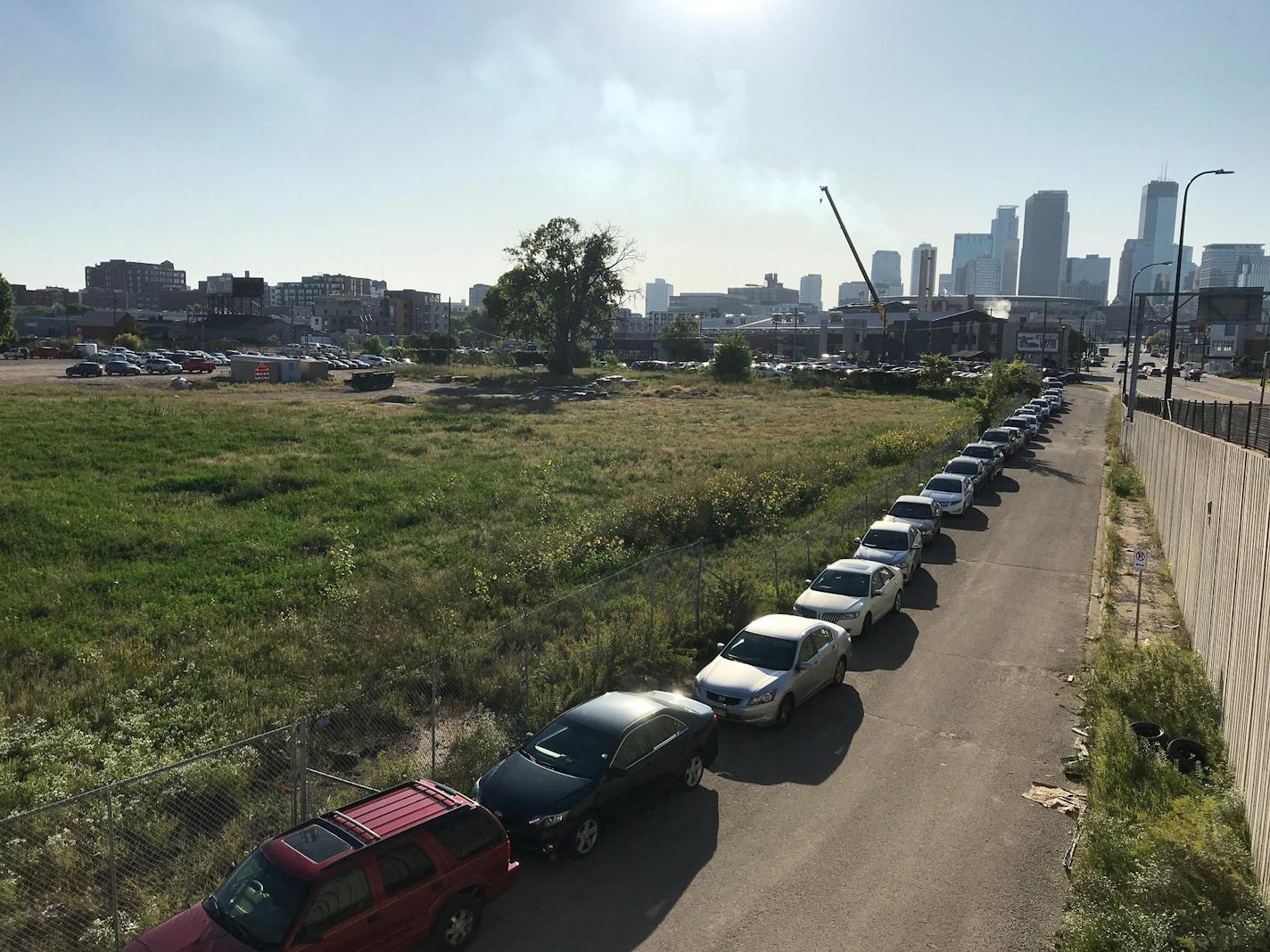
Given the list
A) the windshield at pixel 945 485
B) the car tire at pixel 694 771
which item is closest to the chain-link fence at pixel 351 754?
the car tire at pixel 694 771

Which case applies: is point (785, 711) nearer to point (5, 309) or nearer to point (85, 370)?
point (85, 370)

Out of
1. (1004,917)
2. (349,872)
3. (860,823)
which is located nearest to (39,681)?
(349,872)

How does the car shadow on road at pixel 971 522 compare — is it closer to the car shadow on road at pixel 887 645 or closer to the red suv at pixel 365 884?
the car shadow on road at pixel 887 645

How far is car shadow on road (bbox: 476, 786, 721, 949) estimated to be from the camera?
29.5ft

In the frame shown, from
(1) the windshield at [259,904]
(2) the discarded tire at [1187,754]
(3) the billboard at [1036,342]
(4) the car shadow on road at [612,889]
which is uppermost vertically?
(3) the billboard at [1036,342]

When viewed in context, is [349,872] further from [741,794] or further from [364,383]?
[364,383]

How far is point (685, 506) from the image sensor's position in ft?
85.9

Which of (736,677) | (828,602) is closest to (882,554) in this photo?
(828,602)

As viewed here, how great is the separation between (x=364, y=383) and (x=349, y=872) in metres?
71.9

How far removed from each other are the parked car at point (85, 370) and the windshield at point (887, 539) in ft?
224

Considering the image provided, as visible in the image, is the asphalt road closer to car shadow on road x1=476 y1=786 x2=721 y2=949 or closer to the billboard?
car shadow on road x1=476 y1=786 x2=721 y2=949

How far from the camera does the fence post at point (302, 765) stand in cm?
975

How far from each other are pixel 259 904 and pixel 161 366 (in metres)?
85.0

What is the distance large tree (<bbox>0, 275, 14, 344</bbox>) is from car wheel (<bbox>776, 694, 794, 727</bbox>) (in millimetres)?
102077
